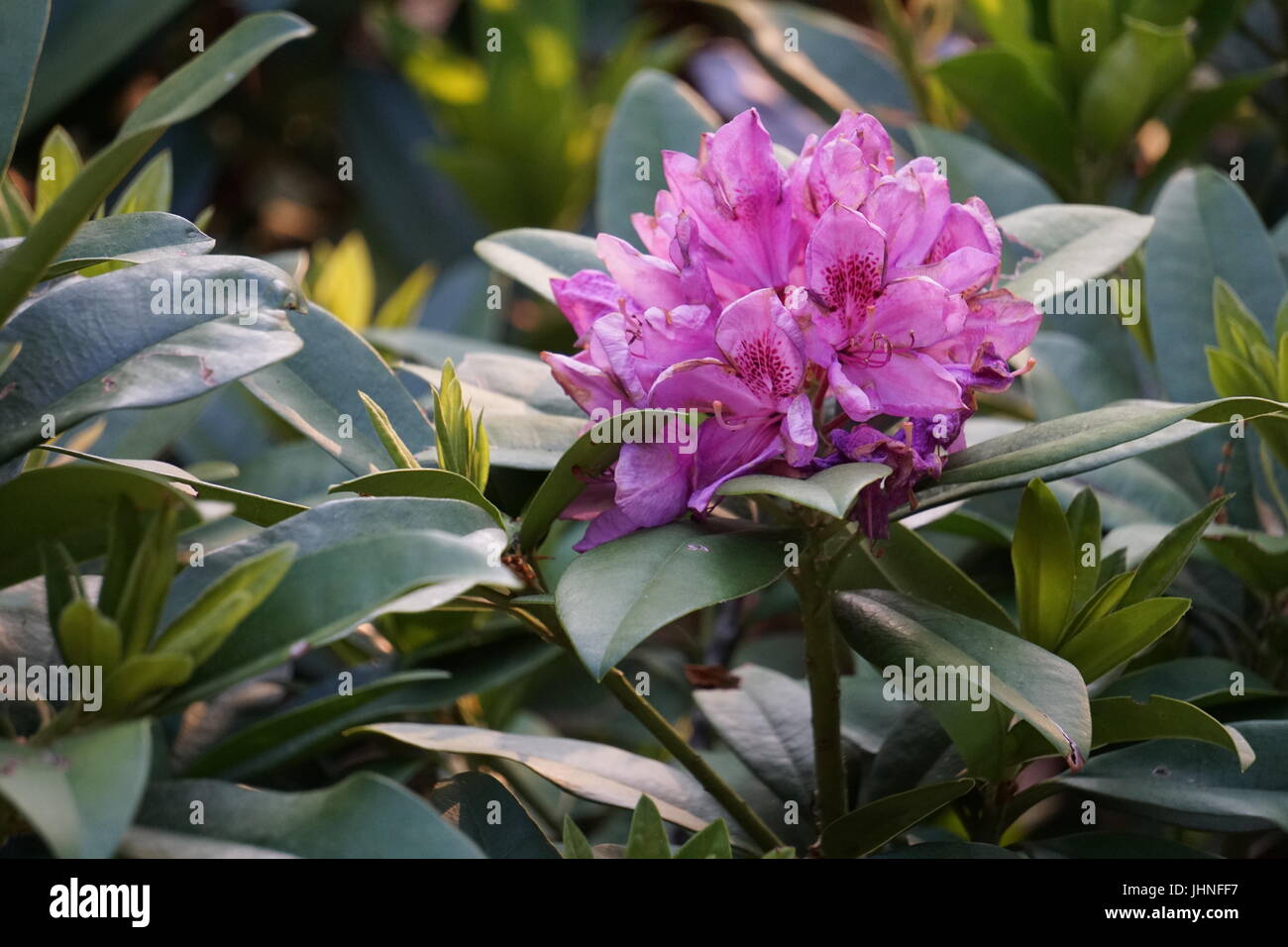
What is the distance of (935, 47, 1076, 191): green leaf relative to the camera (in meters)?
1.30

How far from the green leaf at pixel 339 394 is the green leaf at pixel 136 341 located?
0.13 meters

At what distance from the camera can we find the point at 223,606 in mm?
570

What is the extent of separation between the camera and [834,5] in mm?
2803

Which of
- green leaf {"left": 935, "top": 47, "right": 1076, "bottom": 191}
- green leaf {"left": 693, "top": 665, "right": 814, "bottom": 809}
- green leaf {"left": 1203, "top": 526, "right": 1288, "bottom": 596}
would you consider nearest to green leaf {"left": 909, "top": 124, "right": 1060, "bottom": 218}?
green leaf {"left": 935, "top": 47, "right": 1076, "bottom": 191}

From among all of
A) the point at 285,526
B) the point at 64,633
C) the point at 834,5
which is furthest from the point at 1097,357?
the point at 834,5

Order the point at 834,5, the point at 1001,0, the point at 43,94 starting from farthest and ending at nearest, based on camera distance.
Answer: the point at 834,5 → the point at 43,94 → the point at 1001,0

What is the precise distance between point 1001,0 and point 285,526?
3.62 ft

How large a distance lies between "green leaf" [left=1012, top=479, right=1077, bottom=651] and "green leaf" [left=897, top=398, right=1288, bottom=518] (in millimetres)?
45

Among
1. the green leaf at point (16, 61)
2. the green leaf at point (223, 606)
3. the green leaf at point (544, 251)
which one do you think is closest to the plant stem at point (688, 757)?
the green leaf at point (223, 606)

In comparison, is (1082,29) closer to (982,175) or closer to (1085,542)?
(982,175)

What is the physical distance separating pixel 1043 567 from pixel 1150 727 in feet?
0.39

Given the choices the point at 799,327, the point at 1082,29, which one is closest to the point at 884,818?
the point at 799,327

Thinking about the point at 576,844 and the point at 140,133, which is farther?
the point at 576,844
